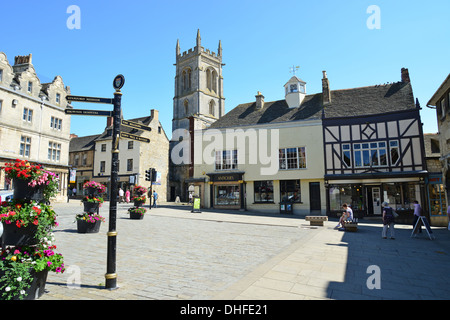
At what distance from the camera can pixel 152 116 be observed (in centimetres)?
3884

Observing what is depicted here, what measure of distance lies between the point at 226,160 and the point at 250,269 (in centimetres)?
2076

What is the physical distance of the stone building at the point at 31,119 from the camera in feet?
79.6

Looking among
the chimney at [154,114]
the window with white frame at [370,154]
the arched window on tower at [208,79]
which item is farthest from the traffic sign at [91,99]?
the arched window on tower at [208,79]

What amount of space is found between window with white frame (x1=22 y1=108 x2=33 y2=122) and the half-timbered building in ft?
90.1

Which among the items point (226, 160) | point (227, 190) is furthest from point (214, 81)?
point (227, 190)

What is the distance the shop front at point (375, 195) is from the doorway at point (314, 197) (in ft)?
3.08

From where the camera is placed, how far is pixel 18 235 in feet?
13.3

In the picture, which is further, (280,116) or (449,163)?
(280,116)

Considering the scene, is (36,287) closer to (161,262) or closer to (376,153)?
(161,262)

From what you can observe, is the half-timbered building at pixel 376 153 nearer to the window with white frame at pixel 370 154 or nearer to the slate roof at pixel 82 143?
the window with white frame at pixel 370 154

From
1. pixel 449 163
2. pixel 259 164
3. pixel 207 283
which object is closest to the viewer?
pixel 207 283
